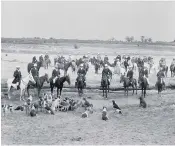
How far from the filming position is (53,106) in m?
12.9

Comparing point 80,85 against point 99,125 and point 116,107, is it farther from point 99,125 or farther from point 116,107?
point 99,125

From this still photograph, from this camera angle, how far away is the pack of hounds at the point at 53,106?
1242cm

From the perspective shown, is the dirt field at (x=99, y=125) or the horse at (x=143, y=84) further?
the horse at (x=143, y=84)

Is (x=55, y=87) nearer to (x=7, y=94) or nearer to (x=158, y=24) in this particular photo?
(x=7, y=94)

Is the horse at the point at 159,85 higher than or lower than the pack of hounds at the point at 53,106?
higher

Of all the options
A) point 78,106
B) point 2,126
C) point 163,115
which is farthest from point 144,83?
point 2,126

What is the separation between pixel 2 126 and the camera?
36.7 ft

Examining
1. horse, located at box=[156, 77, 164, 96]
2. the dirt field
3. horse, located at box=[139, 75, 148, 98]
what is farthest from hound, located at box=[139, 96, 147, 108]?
horse, located at box=[156, 77, 164, 96]

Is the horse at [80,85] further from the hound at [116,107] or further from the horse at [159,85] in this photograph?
the horse at [159,85]

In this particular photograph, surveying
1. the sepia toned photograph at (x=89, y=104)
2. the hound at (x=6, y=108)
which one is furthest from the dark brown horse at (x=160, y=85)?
the hound at (x=6, y=108)

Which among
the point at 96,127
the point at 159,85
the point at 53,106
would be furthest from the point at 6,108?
the point at 159,85

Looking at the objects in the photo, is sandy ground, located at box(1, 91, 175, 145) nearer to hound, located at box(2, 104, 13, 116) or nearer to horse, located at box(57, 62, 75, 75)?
hound, located at box(2, 104, 13, 116)

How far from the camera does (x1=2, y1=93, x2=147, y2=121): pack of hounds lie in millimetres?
12422

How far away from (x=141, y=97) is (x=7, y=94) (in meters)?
5.60
